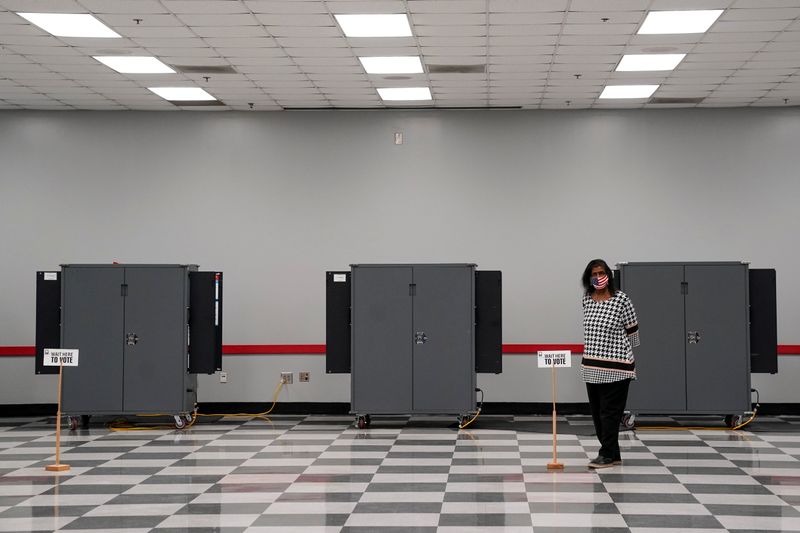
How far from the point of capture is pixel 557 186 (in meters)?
12.7

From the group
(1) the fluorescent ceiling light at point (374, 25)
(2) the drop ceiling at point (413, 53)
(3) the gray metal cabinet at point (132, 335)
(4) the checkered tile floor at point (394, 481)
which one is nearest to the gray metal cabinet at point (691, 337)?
(4) the checkered tile floor at point (394, 481)

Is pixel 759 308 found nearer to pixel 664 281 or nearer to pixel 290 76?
pixel 664 281

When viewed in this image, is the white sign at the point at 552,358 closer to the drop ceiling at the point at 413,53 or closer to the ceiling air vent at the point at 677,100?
the drop ceiling at the point at 413,53

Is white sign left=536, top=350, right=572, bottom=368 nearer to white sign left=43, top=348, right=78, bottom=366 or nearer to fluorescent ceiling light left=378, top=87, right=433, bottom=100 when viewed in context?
white sign left=43, top=348, right=78, bottom=366

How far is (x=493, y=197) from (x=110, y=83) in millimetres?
4590

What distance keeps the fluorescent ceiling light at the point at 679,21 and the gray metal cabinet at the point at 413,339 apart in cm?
326

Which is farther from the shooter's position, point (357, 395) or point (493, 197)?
point (493, 197)

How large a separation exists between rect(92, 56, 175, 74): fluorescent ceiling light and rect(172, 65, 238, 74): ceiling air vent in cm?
14

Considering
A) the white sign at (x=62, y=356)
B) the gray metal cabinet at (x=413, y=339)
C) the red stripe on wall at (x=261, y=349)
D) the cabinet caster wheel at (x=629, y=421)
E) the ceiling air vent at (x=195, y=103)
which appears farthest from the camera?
the red stripe on wall at (x=261, y=349)

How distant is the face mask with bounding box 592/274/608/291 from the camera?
815 centimetres

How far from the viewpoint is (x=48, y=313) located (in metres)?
11.3

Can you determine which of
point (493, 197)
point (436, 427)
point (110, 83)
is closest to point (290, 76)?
point (110, 83)

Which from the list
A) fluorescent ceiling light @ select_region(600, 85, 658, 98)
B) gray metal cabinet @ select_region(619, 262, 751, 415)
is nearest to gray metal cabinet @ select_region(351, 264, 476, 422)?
gray metal cabinet @ select_region(619, 262, 751, 415)

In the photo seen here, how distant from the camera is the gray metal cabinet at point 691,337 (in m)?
10.9
